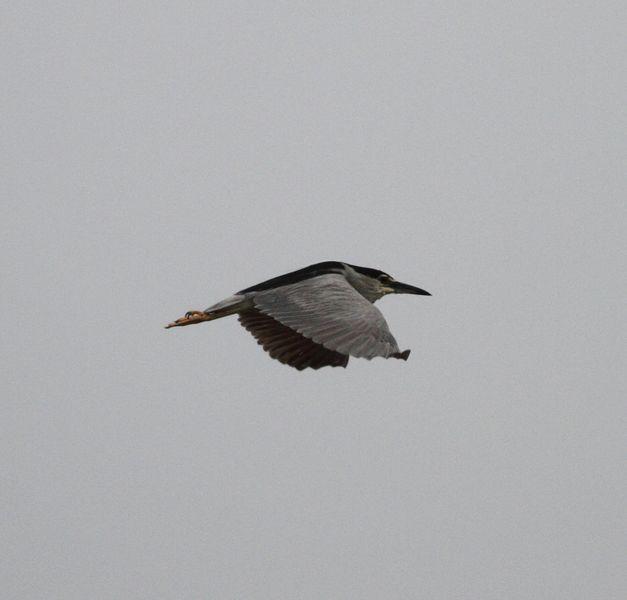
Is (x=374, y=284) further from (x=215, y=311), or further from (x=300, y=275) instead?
(x=215, y=311)

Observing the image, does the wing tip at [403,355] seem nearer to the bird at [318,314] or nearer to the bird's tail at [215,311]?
the bird at [318,314]

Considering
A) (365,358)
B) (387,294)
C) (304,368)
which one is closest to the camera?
(365,358)

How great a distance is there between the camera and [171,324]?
13.0 meters

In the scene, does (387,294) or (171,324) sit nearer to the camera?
(171,324)

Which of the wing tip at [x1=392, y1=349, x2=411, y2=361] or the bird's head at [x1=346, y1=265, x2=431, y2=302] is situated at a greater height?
the bird's head at [x1=346, y1=265, x2=431, y2=302]

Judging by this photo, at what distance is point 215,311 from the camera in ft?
42.4

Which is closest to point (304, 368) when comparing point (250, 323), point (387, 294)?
point (250, 323)

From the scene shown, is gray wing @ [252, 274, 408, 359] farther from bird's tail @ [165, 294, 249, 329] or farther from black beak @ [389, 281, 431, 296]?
black beak @ [389, 281, 431, 296]

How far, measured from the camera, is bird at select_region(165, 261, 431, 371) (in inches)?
423

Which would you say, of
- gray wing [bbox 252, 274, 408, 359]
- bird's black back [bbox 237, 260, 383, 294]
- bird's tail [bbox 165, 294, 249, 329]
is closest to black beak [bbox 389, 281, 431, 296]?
bird's black back [bbox 237, 260, 383, 294]

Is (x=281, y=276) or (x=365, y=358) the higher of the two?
(x=281, y=276)

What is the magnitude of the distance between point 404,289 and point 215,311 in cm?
284

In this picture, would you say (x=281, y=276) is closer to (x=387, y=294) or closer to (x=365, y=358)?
(x=387, y=294)

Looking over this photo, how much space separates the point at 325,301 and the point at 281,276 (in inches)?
55.7
